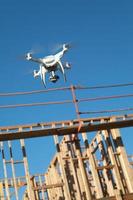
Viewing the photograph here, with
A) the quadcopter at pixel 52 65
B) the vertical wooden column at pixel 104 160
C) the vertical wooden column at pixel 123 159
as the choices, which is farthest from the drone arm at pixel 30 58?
the vertical wooden column at pixel 104 160

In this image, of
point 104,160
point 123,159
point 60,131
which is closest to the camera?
point 60,131

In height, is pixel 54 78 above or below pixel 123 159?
above

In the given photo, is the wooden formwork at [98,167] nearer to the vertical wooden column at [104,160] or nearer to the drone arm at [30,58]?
the vertical wooden column at [104,160]

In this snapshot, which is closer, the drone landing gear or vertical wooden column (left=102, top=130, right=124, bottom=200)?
the drone landing gear

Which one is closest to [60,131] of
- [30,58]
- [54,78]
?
[54,78]

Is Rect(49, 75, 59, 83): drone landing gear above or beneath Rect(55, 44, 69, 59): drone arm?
beneath

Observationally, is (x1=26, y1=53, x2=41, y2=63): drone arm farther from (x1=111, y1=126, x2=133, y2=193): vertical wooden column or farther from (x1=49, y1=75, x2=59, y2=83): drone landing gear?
(x1=111, y1=126, x2=133, y2=193): vertical wooden column

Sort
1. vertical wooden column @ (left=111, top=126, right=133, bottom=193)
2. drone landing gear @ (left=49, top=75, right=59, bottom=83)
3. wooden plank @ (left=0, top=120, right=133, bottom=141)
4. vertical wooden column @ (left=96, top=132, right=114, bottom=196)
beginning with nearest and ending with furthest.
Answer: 1. wooden plank @ (left=0, top=120, right=133, bottom=141)
2. drone landing gear @ (left=49, top=75, right=59, bottom=83)
3. vertical wooden column @ (left=111, top=126, right=133, bottom=193)
4. vertical wooden column @ (left=96, top=132, right=114, bottom=196)

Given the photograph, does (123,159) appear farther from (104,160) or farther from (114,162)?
(104,160)

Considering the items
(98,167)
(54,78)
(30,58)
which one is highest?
(30,58)

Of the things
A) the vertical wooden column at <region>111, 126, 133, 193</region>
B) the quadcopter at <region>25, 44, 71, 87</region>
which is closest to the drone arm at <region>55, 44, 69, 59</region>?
the quadcopter at <region>25, 44, 71, 87</region>

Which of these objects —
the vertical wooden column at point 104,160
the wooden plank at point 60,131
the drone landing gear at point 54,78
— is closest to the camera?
the wooden plank at point 60,131
